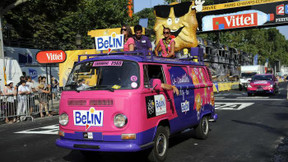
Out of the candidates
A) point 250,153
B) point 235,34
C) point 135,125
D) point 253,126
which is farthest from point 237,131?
point 235,34

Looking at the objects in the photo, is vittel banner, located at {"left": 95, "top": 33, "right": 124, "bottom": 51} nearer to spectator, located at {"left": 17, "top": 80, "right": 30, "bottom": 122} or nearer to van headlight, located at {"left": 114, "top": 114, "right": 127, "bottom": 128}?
spectator, located at {"left": 17, "top": 80, "right": 30, "bottom": 122}

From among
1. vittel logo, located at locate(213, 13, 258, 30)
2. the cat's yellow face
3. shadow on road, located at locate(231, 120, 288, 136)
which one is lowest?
shadow on road, located at locate(231, 120, 288, 136)

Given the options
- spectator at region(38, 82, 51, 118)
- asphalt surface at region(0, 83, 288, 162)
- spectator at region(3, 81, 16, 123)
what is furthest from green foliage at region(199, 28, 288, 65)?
asphalt surface at region(0, 83, 288, 162)

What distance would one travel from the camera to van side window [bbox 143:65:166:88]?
5.68 meters

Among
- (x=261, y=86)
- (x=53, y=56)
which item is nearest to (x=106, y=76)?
(x=53, y=56)

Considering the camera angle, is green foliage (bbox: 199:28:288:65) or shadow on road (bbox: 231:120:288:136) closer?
shadow on road (bbox: 231:120:288:136)

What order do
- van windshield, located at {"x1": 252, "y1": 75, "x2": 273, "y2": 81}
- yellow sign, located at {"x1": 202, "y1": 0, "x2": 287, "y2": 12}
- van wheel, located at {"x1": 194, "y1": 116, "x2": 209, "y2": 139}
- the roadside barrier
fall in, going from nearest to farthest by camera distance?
1. van wheel, located at {"x1": 194, "y1": 116, "x2": 209, "y2": 139}
2. van windshield, located at {"x1": 252, "y1": 75, "x2": 273, "y2": 81}
3. yellow sign, located at {"x1": 202, "y1": 0, "x2": 287, "y2": 12}
4. the roadside barrier

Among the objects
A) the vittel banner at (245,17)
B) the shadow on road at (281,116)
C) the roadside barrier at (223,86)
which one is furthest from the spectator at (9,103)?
the vittel banner at (245,17)

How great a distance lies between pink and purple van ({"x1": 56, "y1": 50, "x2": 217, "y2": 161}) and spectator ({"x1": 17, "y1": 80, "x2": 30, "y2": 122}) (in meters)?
8.31

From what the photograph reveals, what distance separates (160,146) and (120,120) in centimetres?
120

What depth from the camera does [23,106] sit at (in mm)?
13539

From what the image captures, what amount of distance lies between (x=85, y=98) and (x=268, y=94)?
23591 mm

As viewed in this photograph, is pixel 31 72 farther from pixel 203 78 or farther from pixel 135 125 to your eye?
pixel 135 125

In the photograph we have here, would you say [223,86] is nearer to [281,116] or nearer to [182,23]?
[182,23]
